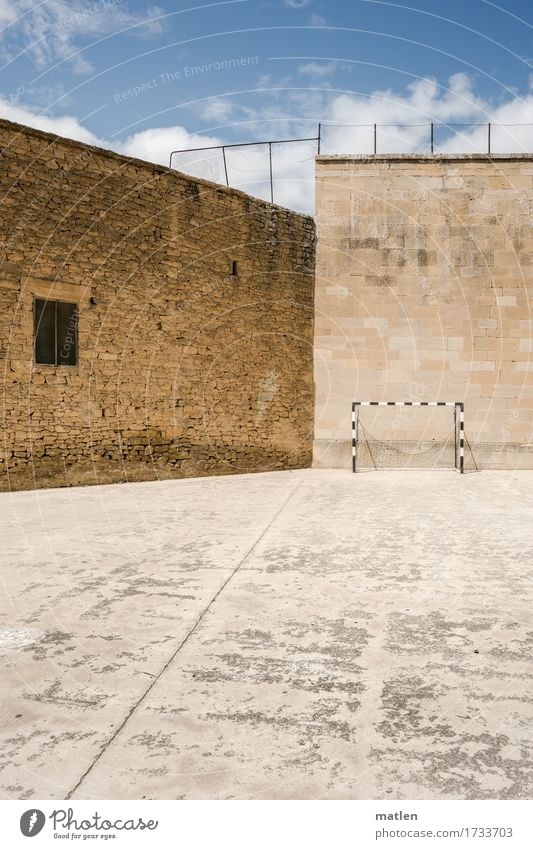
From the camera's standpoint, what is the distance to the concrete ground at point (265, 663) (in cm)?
217

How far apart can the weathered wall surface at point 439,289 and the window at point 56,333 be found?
5.79 m

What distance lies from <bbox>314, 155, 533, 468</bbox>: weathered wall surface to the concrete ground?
7.72 m

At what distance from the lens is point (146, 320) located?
11633 mm

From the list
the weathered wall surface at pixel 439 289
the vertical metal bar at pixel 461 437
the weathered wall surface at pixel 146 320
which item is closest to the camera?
the weathered wall surface at pixel 146 320

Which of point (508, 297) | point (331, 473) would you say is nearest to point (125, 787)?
point (331, 473)

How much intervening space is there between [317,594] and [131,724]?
206 cm

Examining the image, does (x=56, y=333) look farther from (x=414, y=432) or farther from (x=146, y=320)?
(x=414, y=432)

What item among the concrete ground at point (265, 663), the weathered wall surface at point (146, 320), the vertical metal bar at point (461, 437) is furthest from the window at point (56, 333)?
the vertical metal bar at point (461, 437)

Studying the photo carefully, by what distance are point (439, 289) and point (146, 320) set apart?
21.5 feet

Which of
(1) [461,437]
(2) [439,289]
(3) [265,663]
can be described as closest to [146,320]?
(2) [439,289]

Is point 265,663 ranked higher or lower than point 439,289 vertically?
lower

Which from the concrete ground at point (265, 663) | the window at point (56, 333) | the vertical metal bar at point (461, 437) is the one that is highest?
the window at point (56, 333)

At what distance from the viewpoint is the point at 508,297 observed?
14.0m

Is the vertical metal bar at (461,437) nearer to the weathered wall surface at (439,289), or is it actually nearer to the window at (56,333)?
the weathered wall surface at (439,289)
